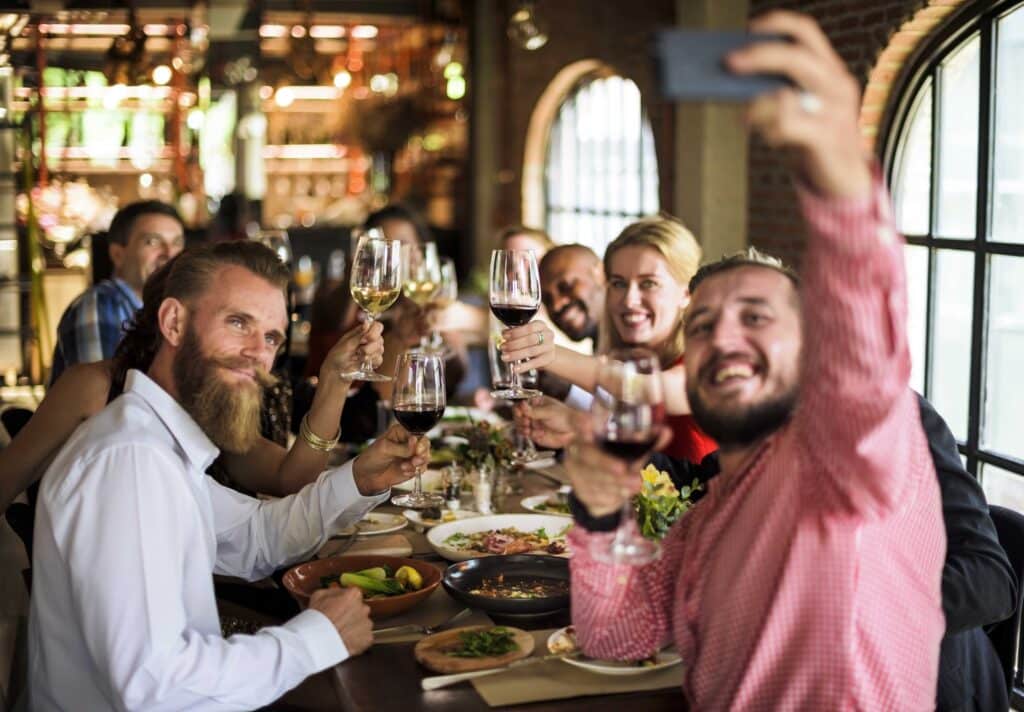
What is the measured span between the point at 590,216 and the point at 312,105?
381 cm

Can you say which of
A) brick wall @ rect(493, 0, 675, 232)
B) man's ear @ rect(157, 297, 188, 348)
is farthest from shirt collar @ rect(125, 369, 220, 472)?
brick wall @ rect(493, 0, 675, 232)

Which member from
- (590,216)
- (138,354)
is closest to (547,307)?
(138,354)

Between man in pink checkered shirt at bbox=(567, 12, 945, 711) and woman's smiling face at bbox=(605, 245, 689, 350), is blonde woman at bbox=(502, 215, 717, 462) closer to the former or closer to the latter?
woman's smiling face at bbox=(605, 245, 689, 350)

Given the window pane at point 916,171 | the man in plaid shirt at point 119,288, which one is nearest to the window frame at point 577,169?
the window pane at point 916,171

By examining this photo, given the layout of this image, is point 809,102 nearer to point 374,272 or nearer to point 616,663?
point 616,663

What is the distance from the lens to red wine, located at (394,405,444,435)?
2.28 metres

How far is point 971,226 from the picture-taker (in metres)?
4.18

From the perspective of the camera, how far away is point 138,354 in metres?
2.47

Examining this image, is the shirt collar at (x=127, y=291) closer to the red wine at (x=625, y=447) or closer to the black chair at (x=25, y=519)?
the black chair at (x=25, y=519)

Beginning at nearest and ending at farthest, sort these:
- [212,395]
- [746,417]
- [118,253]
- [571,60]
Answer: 1. [746,417]
2. [212,395]
3. [118,253]
4. [571,60]

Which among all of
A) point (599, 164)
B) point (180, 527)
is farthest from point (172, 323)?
point (599, 164)

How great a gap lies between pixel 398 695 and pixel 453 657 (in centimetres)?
12

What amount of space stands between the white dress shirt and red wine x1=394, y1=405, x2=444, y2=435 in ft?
1.16

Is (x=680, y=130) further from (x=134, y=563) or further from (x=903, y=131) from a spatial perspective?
(x=134, y=563)
